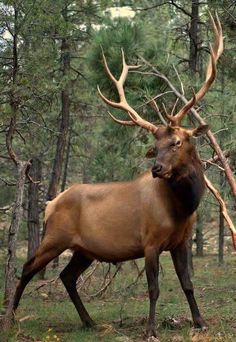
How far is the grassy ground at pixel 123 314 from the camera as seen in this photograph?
7309 millimetres

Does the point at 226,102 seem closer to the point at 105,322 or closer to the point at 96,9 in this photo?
the point at 96,9

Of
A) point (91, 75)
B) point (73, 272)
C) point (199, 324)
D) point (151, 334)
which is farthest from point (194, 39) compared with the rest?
point (151, 334)

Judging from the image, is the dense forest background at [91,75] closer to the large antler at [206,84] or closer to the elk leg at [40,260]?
the elk leg at [40,260]

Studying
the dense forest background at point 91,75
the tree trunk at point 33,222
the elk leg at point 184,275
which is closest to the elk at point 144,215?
the elk leg at point 184,275

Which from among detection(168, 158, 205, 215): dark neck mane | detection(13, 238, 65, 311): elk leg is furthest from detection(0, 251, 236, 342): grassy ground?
detection(168, 158, 205, 215): dark neck mane

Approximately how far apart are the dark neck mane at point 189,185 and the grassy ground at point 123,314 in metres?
1.52

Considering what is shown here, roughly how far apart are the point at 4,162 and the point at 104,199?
1546cm

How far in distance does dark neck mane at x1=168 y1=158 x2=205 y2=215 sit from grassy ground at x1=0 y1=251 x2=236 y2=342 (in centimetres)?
152

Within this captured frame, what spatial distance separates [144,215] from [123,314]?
2319 mm

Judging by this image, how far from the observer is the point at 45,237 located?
28.0 ft

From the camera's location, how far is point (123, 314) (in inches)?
366

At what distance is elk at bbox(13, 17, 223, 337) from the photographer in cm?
728

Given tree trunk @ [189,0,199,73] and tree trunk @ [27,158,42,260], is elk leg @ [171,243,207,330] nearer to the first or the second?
tree trunk @ [189,0,199,73]

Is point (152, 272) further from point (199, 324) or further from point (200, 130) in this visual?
point (200, 130)
